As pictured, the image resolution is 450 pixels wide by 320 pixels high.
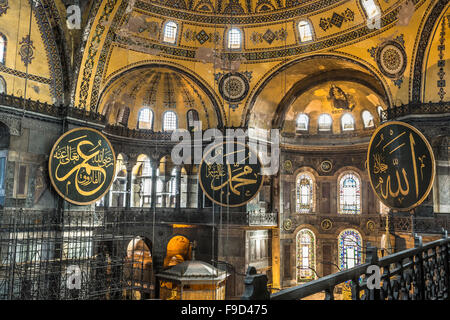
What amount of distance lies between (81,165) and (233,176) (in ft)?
17.2

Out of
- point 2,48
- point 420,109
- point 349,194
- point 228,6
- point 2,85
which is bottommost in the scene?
point 349,194

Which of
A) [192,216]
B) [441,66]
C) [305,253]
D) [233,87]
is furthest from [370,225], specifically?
[233,87]

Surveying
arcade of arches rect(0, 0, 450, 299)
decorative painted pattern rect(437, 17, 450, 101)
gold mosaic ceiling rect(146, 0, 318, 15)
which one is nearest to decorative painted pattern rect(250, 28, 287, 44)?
arcade of arches rect(0, 0, 450, 299)

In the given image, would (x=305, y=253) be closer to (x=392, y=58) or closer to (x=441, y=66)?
(x=392, y=58)

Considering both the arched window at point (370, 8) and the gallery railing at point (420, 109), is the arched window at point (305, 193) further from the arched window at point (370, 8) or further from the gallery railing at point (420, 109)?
the arched window at point (370, 8)

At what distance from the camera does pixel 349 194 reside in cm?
1744

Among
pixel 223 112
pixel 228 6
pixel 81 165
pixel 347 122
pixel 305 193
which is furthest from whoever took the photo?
pixel 305 193

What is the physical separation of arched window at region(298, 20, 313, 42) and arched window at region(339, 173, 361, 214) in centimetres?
682

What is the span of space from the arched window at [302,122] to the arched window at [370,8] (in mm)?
6362

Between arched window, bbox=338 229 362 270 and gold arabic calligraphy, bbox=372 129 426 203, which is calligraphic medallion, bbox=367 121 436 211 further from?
arched window, bbox=338 229 362 270

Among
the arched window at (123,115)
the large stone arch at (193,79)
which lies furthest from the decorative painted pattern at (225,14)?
the arched window at (123,115)

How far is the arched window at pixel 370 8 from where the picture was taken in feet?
39.2
